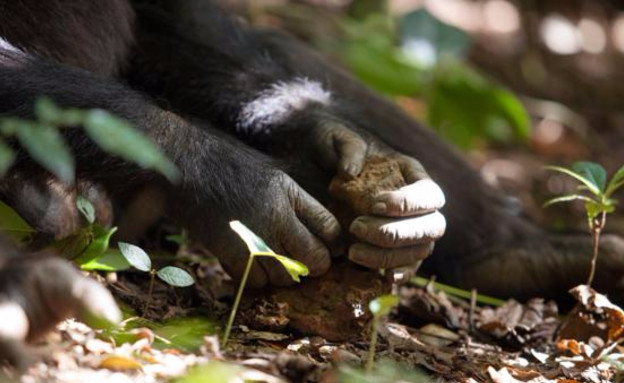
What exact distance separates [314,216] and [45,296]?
0.75 metres

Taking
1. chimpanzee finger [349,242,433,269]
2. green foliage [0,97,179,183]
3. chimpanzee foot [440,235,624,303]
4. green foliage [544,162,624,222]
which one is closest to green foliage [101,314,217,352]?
chimpanzee finger [349,242,433,269]

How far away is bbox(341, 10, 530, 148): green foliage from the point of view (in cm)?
391

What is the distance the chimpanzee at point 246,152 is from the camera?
6.61 ft

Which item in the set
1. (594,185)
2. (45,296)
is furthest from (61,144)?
(594,185)

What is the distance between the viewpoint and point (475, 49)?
17.2 ft

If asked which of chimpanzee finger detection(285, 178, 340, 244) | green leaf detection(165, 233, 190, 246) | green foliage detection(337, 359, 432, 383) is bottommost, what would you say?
green foliage detection(337, 359, 432, 383)

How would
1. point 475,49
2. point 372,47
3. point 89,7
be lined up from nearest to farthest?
point 89,7 → point 372,47 → point 475,49

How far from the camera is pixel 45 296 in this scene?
57.1 inches

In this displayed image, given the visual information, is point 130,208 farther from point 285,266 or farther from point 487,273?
point 487,273

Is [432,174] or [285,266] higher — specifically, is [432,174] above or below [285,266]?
above

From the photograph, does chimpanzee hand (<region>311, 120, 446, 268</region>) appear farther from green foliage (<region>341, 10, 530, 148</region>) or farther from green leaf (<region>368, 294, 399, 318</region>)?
green foliage (<region>341, 10, 530, 148</region>)

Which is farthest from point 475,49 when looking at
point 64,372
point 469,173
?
point 64,372

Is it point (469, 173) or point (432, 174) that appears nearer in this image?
point (432, 174)

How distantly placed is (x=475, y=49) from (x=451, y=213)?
2588 millimetres
